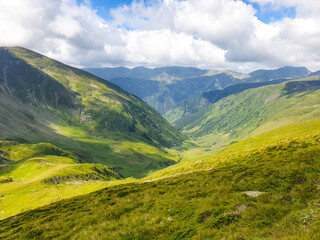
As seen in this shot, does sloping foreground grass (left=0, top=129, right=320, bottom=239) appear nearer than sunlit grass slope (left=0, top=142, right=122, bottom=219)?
Yes

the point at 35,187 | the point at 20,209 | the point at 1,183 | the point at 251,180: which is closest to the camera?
the point at 251,180

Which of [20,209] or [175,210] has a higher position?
[175,210]

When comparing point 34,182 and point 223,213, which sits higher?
point 223,213

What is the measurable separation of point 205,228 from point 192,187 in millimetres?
12552

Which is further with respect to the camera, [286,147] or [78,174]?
[78,174]

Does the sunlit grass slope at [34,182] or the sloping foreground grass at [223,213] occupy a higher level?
the sloping foreground grass at [223,213]

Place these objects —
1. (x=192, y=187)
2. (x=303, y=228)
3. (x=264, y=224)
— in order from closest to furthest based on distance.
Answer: (x=303, y=228) → (x=264, y=224) → (x=192, y=187)

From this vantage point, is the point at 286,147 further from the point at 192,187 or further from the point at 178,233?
the point at 178,233

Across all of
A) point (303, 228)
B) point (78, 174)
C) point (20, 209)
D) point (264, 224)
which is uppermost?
point (303, 228)

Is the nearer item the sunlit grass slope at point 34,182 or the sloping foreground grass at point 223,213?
the sloping foreground grass at point 223,213

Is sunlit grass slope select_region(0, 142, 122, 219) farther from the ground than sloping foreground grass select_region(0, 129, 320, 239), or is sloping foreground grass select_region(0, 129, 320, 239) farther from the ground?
sloping foreground grass select_region(0, 129, 320, 239)

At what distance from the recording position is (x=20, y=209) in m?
69.5

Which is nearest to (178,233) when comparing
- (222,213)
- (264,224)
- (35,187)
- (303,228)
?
(222,213)

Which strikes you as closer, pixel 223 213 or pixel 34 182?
pixel 223 213
